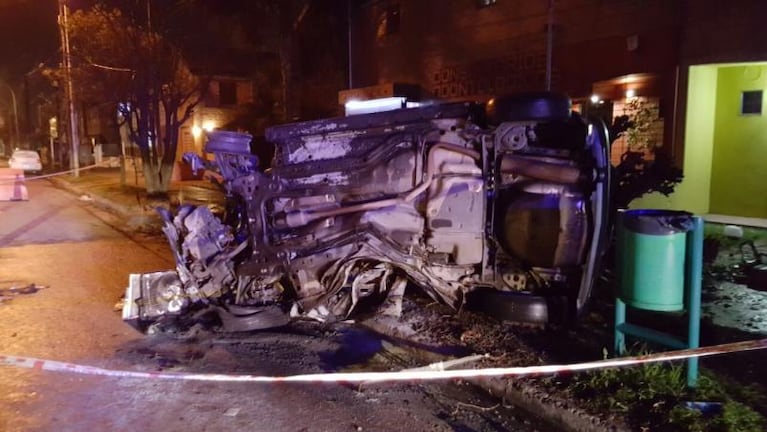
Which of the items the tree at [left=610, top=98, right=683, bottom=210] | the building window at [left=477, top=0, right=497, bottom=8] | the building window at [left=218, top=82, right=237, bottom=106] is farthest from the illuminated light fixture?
the building window at [left=218, top=82, right=237, bottom=106]

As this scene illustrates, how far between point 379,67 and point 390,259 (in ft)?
53.5

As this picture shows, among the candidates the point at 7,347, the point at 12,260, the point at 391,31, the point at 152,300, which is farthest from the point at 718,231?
the point at 391,31

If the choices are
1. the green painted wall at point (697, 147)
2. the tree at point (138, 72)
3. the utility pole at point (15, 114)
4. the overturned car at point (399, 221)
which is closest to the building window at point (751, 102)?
the green painted wall at point (697, 147)

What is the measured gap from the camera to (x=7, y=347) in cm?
602

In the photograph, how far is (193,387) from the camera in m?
5.07

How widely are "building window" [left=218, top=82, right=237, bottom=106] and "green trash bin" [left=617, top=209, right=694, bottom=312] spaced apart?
3060 centimetres

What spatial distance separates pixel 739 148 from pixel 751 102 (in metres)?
0.86

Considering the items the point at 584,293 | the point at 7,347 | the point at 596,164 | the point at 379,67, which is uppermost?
the point at 379,67

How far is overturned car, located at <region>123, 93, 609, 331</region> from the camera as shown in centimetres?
573

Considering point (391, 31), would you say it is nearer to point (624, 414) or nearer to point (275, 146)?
point (275, 146)

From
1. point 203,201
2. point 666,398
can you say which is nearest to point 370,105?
point 666,398

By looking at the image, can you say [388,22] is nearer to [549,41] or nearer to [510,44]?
[510,44]

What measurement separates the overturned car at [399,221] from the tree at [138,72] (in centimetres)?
1460

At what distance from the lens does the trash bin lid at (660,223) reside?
437cm
